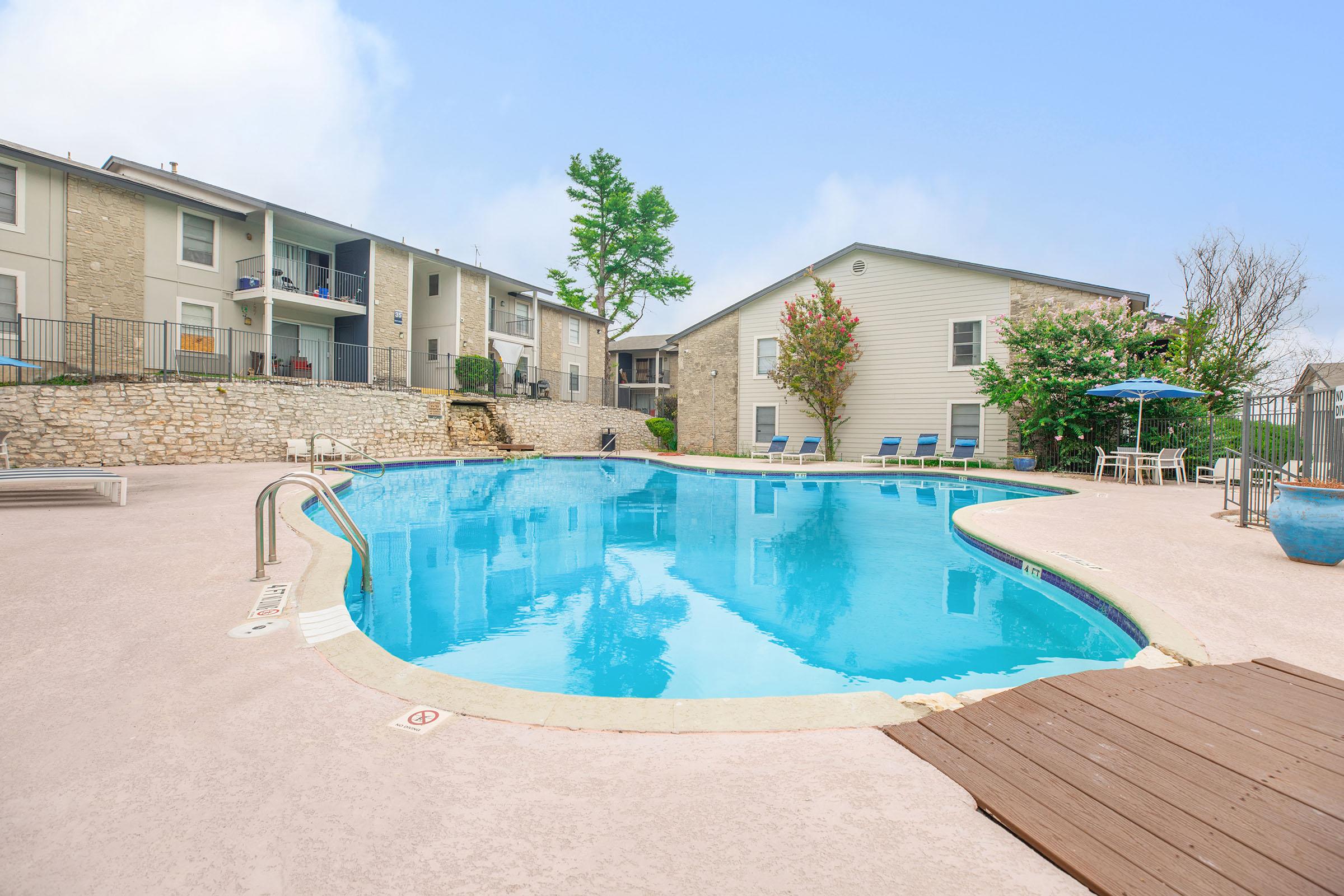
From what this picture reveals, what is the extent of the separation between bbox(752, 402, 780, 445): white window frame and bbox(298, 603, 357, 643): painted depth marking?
55.1 feet

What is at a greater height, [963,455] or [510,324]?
[510,324]

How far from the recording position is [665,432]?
22.9 meters

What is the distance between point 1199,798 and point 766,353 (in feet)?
60.3

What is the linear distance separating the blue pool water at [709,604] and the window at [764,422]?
988 centimetres

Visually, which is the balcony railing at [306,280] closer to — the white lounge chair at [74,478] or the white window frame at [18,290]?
the white window frame at [18,290]

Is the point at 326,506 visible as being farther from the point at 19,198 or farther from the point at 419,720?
the point at 19,198

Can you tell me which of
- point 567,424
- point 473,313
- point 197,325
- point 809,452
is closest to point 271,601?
point 809,452

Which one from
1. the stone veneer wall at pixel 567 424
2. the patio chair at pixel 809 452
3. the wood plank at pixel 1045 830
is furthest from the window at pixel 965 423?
the wood plank at pixel 1045 830

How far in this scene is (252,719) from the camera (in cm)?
221

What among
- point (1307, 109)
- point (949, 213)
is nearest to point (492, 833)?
point (949, 213)

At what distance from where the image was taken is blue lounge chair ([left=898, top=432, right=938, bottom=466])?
1611 cm

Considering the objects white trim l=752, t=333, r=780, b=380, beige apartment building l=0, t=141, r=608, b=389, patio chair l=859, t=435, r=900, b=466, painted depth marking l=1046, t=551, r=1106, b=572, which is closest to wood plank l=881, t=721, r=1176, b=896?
painted depth marking l=1046, t=551, r=1106, b=572

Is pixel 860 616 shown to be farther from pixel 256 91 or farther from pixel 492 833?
pixel 256 91

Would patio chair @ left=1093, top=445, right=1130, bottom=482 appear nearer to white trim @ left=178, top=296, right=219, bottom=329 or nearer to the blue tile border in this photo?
the blue tile border
